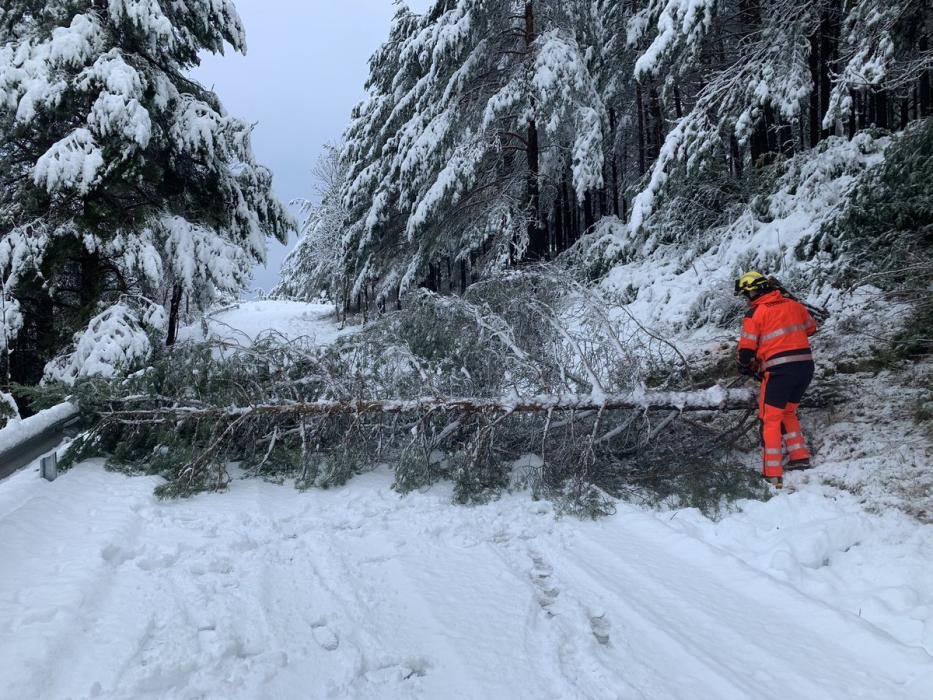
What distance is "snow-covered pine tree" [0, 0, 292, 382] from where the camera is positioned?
711 cm

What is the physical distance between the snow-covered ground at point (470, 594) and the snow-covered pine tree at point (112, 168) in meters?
4.35

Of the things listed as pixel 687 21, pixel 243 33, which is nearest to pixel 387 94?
pixel 243 33

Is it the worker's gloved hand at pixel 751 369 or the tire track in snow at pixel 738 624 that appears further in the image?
the worker's gloved hand at pixel 751 369

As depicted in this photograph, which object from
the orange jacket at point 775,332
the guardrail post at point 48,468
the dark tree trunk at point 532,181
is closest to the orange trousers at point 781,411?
the orange jacket at point 775,332

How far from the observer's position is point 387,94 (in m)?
14.0

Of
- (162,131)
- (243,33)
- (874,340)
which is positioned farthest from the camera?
(243,33)

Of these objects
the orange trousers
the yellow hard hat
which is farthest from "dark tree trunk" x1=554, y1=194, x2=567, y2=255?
the orange trousers

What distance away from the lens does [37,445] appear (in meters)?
Answer: 4.33

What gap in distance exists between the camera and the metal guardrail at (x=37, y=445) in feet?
12.9

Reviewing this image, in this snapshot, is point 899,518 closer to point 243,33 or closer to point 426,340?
point 426,340

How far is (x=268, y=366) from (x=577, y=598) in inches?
158

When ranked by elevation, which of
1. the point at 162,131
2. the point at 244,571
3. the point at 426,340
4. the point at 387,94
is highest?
the point at 387,94

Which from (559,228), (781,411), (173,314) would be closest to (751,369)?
(781,411)

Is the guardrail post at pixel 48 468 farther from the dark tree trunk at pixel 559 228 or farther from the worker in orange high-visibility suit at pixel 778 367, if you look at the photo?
the dark tree trunk at pixel 559 228
